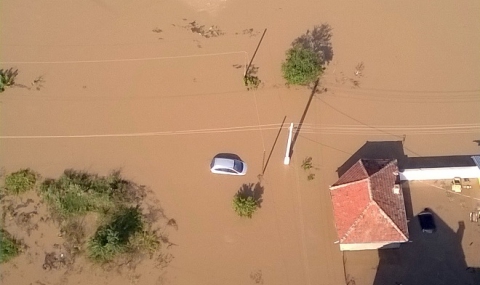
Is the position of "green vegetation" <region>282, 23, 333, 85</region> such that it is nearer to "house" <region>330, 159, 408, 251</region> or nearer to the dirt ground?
the dirt ground

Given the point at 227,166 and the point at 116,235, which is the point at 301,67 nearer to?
the point at 227,166

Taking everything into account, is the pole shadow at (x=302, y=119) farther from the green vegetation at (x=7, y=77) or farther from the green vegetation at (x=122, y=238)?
the green vegetation at (x=7, y=77)

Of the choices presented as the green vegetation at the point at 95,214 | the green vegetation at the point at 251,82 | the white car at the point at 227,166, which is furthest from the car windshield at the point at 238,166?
the green vegetation at the point at 251,82

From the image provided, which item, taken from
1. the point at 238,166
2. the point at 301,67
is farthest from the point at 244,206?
the point at 301,67

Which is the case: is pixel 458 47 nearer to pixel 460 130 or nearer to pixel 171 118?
pixel 460 130

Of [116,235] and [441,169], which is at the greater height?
[441,169]

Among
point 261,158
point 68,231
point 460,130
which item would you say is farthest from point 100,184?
point 460,130
